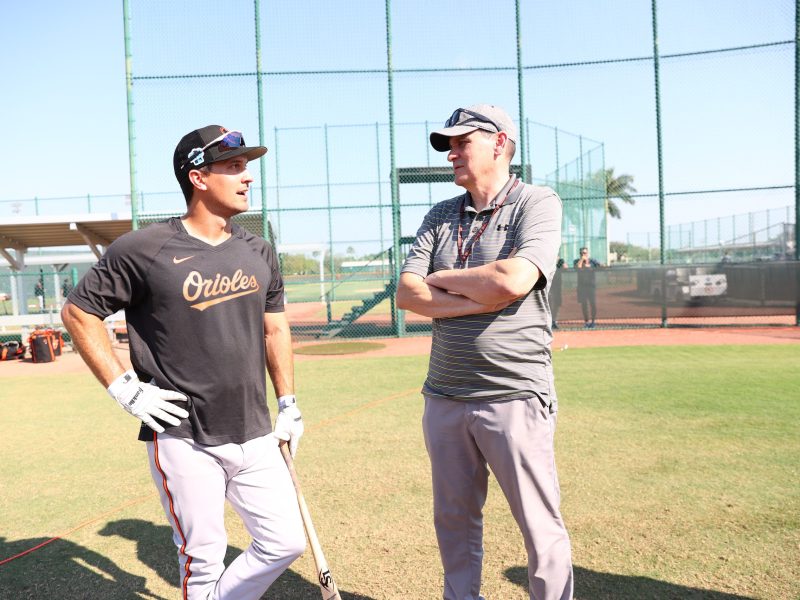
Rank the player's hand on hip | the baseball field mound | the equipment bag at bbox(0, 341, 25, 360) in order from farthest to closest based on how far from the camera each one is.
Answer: the equipment bag at bbox(0, 341, 25, 360) → the baseball field mound → the player's hand on hip

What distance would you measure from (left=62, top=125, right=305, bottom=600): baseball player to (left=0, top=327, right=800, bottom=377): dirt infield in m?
9.74

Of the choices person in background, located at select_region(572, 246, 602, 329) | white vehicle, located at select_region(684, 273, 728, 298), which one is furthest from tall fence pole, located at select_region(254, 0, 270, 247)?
white vehicle, located at select_region(684, 273, 728, 298)

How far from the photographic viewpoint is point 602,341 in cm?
1362

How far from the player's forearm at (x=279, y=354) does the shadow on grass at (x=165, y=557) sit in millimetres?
1093

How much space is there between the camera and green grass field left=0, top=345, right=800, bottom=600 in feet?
11.7

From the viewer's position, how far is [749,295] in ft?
48.4

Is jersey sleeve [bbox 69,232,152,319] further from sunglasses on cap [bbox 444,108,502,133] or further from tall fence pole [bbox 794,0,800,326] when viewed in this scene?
tall fence pole [bbox 794,0,800,326]

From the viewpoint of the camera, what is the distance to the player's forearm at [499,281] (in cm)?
273

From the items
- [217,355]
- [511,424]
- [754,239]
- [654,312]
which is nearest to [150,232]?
[217,355]

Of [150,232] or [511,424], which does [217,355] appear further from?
[511,424]

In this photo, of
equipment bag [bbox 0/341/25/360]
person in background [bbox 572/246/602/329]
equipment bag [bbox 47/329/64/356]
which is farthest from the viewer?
person in background [bbox 572/246/602/329]

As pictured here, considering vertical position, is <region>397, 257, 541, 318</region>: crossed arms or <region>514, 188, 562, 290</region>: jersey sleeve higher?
<region>514, 188, 562, 290</region>: jersey sleeve

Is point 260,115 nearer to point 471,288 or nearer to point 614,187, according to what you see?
point 471,288

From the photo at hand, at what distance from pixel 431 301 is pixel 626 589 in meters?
1.72
